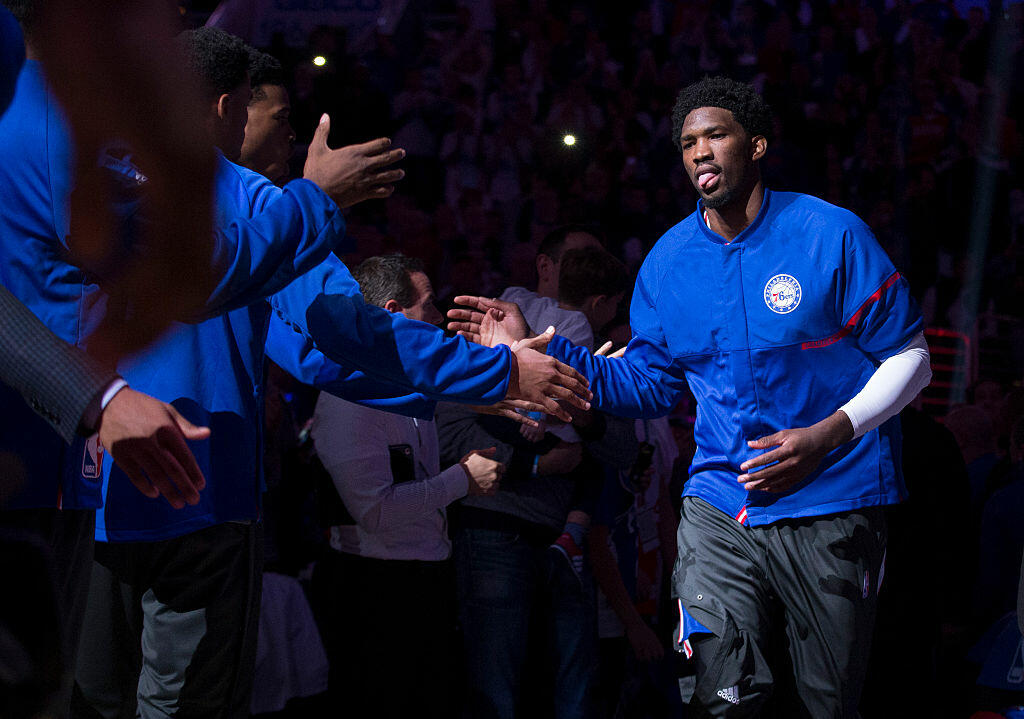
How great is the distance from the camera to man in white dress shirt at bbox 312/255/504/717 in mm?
3996

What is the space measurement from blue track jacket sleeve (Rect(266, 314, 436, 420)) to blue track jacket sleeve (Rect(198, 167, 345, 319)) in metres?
0.58

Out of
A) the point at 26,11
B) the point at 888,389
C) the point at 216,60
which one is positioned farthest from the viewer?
the point at 888,389

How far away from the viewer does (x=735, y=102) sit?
3750 millimetres

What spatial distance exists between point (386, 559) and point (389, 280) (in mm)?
1064

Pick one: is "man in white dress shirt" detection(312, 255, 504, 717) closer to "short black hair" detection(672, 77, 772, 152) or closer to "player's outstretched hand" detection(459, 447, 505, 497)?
"player's outstretched hand" detection(459, 447, 505, 497)

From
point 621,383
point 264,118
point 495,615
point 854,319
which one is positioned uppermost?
point 264,118

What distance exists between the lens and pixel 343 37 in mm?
10578

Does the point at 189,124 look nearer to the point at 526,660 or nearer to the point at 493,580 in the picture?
the point at 493,580

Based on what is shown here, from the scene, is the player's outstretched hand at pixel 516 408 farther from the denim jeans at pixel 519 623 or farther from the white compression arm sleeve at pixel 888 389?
the white compression arm sleeve at pixel 888 389

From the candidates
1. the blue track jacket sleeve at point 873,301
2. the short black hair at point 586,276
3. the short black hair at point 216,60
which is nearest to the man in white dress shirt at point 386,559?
the short black hair at point 586,276

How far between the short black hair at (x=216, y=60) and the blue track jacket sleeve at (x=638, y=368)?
1.32m

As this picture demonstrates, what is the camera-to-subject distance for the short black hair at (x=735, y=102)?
374 cm

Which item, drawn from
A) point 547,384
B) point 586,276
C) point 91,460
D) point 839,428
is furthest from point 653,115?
point 91,460

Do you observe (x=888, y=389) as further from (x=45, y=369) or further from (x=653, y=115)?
(x=653, y=115)
